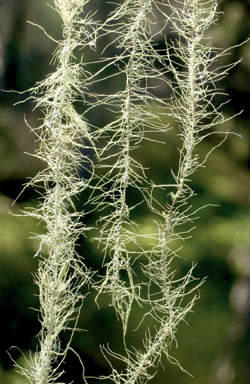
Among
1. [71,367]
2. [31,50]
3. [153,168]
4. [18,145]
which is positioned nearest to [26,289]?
[71,367]

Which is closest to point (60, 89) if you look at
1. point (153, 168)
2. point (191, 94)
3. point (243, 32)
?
point (191, 94)

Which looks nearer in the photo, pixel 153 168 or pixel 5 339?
pixel 5 339

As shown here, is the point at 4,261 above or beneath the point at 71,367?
above

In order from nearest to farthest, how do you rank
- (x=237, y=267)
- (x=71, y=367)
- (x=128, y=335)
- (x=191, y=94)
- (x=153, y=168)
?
(x=191, y=94), (x=71, y=367), (x=128, y=335), (x=153, y=168), (x=237, y=267)

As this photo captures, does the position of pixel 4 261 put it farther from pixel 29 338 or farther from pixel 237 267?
pixel 237 267

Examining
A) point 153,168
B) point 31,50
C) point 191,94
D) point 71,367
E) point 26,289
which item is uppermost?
point 191,94

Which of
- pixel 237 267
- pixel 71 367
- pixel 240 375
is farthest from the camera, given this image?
pixel 237 267

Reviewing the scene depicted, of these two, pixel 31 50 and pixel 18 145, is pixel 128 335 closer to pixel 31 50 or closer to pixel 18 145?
pixel 18 145
